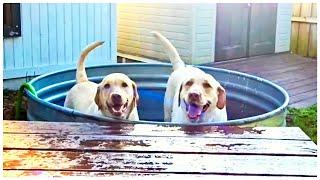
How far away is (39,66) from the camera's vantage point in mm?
5355

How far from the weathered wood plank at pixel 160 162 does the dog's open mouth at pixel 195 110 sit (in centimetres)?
122

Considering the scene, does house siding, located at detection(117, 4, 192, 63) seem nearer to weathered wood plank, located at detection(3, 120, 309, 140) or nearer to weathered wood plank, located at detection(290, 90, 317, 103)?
weathered wood plank, located at detection(290, 90, 317, 103)

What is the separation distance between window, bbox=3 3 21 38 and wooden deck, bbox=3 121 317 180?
3259 millimetres

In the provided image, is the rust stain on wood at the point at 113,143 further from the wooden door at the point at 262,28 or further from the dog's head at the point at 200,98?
the wooden door at the point at 262,28

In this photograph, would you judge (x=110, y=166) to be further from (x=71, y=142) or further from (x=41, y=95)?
(x=41, y=95)

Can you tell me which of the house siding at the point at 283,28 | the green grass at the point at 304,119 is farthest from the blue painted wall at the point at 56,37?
the house siding at the point at 283,28

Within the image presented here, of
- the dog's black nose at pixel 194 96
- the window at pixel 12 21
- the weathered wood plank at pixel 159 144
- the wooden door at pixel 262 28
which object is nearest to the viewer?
the weathered wood plank at pixel 159 144

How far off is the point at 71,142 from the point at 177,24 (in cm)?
538

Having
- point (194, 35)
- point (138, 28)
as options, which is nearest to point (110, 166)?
point (194, 35)

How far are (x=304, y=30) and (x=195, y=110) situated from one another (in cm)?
605

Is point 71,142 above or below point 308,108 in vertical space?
above

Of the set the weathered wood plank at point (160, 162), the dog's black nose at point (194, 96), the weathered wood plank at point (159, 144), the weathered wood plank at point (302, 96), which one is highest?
the weathered wood plank at point (160, 162)

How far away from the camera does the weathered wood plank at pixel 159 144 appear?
1.64m

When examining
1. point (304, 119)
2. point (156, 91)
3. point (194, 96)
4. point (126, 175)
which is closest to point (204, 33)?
point (304, 119)
